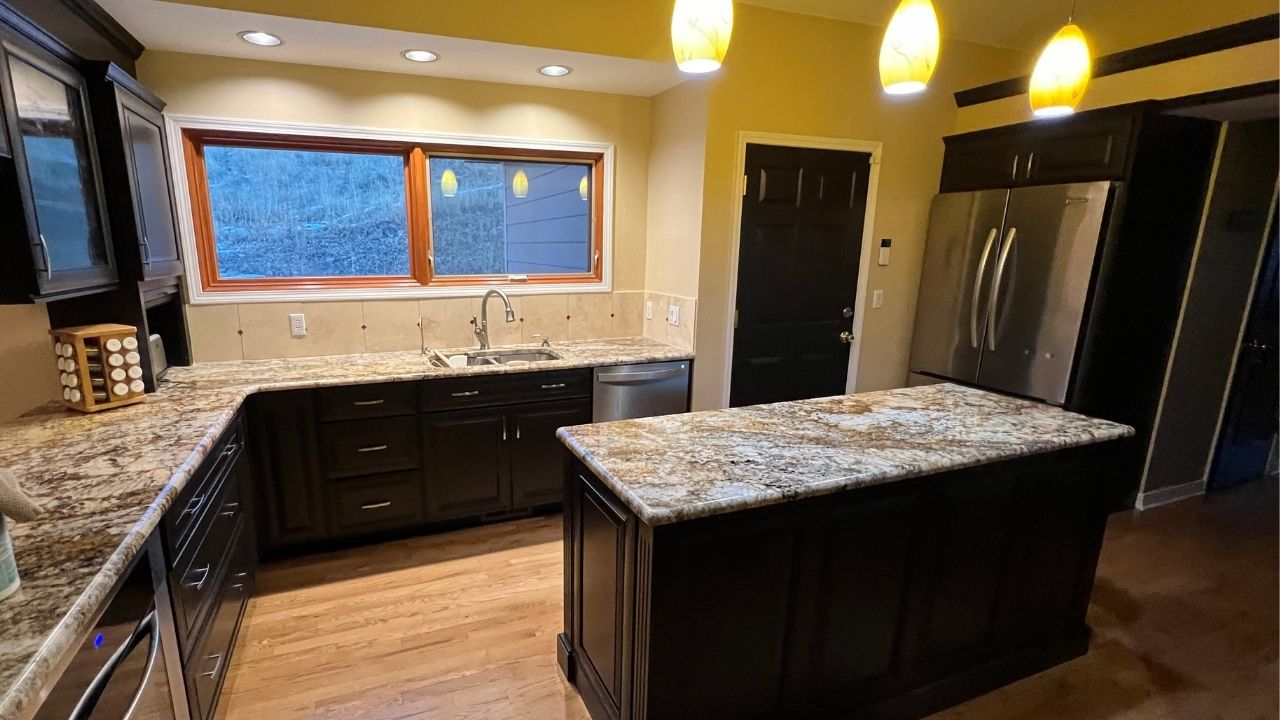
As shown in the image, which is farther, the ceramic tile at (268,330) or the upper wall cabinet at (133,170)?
the ceramic tile at (268,330)

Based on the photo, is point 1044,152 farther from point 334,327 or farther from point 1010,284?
point 334,327

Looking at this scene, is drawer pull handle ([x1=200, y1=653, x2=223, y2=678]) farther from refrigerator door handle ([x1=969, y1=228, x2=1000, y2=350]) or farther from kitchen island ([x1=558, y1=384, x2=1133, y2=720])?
refrigerator door handle ([x1=969, y1=228, x2=1000, y2=350])

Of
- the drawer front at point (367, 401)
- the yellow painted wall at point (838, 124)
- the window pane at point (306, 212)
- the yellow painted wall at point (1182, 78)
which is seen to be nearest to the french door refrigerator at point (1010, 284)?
the yellow painted wall at point (838, 124)

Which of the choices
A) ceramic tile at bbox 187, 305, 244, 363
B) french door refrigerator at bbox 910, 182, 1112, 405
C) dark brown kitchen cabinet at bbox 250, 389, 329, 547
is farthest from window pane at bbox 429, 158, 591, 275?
french door refrigerator at bbox 910, 182, 1112, 405

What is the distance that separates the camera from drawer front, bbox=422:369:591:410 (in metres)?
2.77

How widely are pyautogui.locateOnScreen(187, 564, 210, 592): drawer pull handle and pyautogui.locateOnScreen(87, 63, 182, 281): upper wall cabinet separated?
1177mm

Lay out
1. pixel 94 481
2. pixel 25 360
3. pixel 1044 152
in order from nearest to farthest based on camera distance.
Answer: pixel 94 481
pixel 25 360
pixel 1044 152

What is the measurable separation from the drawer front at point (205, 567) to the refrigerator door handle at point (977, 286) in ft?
11.8

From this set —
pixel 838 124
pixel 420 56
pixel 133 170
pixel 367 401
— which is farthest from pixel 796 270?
pixel 133 170

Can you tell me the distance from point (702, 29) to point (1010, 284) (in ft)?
8.05

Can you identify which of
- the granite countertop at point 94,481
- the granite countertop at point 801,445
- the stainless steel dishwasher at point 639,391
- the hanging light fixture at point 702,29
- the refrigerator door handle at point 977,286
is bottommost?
the stainless steel dishwasher at point 639,391

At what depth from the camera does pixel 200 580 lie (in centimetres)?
169

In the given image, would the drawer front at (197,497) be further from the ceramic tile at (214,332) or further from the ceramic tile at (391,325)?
the ceramic tile at (391,325)

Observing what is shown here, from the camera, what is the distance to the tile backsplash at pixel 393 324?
2904 mm
